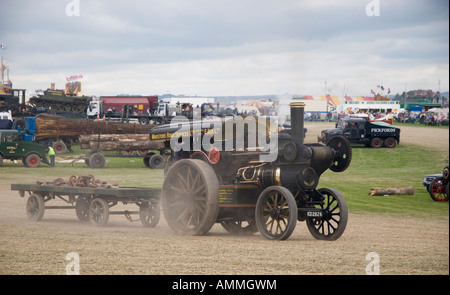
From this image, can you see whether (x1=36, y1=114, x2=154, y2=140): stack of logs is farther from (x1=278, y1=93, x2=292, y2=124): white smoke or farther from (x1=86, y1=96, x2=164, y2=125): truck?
(x1=278, y1=93, x2=292, y2=124): white smoke

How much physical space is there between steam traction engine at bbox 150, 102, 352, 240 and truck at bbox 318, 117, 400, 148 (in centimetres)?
2631

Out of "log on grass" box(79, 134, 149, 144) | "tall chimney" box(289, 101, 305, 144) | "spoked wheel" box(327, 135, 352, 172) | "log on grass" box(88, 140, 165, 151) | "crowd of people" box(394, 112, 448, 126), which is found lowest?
"log on grass" box(88, 140, 165, 151)

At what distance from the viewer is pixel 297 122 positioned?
11.5 m

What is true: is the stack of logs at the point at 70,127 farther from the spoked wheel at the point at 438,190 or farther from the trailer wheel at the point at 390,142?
the spoked wheel at the point at 438,190

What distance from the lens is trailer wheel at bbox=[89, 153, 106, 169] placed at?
105 feet

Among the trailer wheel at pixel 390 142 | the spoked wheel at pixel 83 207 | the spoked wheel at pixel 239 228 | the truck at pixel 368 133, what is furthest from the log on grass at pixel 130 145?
the spoked wheel at pixel 239 228

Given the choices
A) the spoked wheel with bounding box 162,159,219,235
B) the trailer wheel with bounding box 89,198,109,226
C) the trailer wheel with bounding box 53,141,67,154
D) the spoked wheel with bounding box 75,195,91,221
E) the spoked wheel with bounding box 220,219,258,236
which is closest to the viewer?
the spoked wheel with bounding box 162,159,219,235

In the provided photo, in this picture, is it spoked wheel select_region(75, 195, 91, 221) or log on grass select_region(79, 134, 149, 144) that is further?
log on grass select_region(79, 134, 149, 144)

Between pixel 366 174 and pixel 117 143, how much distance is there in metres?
13.1

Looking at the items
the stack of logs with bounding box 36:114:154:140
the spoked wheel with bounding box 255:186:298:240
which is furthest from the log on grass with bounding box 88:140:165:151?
the spoked wheel with bounding box 255:186:298:240

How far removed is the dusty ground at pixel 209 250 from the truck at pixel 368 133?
76.5ft

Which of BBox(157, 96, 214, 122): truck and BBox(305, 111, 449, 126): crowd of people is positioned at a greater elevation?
BBox(157, 96, 214, 122): truck

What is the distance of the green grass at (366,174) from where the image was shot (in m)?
21.0
